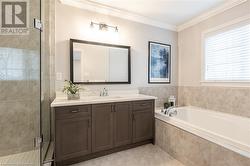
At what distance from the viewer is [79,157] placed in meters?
1.97

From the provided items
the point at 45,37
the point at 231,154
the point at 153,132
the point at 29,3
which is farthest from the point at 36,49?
the point at 231,154

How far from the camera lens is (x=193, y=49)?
3.17m

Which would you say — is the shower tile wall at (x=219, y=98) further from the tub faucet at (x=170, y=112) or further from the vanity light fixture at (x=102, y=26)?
the vanity light fixture at (x=102, y=26)

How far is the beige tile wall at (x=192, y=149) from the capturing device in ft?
4.70

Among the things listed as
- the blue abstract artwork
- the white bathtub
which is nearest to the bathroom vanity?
the white bathtub

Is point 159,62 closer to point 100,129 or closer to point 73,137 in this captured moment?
point 100,129

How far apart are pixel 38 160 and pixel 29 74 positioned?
4.03 feet

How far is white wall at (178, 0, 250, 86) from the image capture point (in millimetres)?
2647

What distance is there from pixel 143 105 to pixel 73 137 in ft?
4.01

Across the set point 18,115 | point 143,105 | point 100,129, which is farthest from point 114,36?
point 18,115

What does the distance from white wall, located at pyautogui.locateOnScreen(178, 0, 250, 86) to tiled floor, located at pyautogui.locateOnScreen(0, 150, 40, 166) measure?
10.6ft

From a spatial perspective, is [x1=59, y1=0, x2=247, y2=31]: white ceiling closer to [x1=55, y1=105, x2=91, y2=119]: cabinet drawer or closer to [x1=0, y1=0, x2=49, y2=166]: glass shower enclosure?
[x1=0, y1=0, x2=49, y2=166]: glass shower enclosure

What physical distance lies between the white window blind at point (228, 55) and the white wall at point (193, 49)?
0.65 ft

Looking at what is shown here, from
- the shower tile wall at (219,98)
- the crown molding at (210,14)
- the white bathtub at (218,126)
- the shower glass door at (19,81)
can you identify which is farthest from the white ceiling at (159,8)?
the white bathtub at (218,126)
